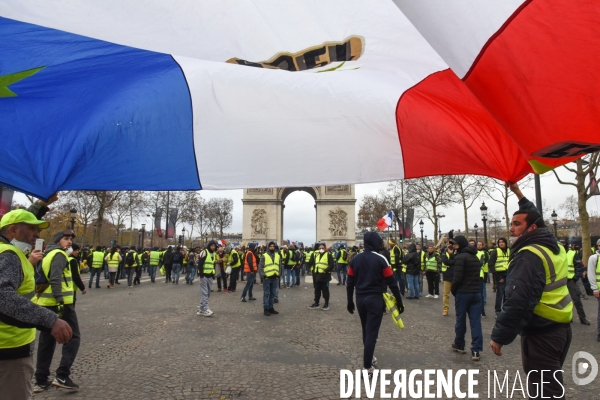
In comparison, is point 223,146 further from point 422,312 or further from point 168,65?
point 422,312

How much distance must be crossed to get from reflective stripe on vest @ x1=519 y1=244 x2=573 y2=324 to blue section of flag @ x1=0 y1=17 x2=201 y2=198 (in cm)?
280

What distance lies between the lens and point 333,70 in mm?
3117

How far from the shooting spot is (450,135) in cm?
314

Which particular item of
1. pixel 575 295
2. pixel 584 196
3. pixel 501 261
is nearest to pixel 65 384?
pixel 501 261

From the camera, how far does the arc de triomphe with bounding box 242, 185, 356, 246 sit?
44375 millimetres

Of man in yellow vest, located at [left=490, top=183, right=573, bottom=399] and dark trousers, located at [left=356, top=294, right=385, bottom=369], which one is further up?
man in yellow vest, located at [left=490, top=183, right=573, bottom=399]

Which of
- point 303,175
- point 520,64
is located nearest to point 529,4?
point 520,64

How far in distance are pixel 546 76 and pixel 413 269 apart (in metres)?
11.6

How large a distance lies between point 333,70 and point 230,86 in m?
0.83

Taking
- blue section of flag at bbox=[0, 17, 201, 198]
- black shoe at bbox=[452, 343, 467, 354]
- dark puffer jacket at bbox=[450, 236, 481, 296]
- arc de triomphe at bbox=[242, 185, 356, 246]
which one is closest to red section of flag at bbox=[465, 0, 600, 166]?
blue section of flag at bbox=[0, 17, 201, 198]

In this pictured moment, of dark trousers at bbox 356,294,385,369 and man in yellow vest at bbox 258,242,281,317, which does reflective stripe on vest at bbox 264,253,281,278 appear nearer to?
man in yellow vest at bbox 258,242,281,317

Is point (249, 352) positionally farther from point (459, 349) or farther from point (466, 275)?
point (466, 275)

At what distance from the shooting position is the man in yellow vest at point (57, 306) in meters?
→ 4.62

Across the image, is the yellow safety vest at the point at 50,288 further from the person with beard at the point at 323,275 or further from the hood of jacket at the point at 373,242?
the person with beard at the point at 323,275
